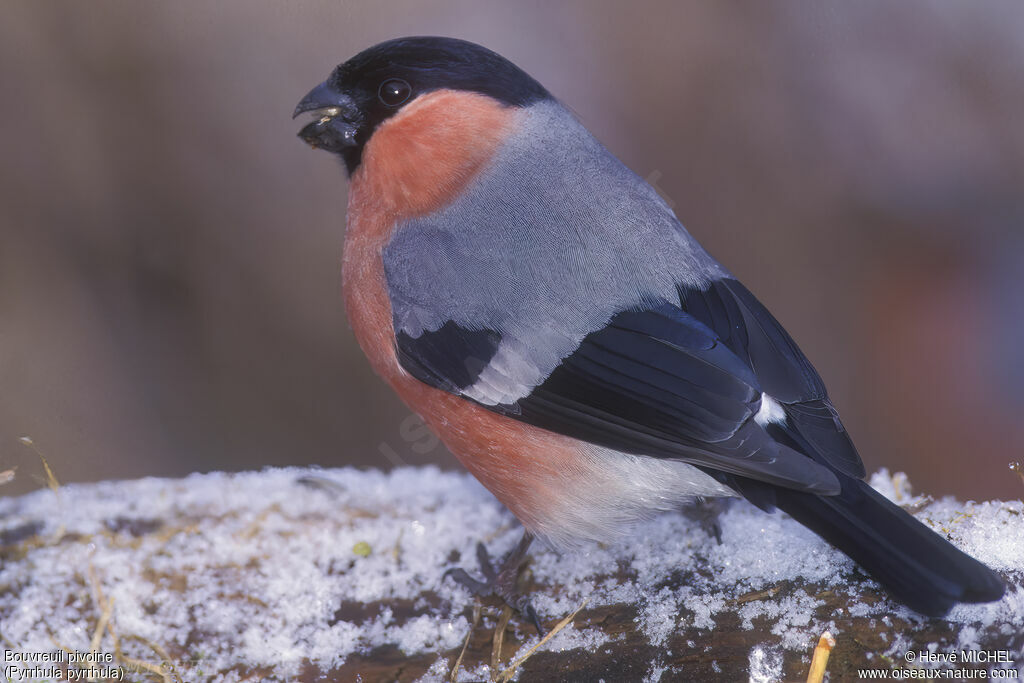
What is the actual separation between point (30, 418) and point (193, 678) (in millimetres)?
793

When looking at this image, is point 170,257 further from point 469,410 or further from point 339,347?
point 469,410

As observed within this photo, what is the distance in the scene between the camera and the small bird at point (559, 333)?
4.88 feet

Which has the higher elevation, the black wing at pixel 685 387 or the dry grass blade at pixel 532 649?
the black wing at pixel 685 387

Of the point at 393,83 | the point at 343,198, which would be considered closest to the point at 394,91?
the point at 393,83

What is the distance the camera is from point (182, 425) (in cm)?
269

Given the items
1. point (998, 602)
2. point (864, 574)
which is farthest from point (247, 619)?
point (998, 602)

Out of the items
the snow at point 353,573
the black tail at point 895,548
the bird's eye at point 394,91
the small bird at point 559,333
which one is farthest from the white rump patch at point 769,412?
the bird's eye at point 394,91

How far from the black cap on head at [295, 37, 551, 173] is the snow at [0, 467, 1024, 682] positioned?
0.83 metres

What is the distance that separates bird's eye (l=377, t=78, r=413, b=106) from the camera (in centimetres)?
179

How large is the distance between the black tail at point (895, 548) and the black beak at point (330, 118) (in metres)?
1.12

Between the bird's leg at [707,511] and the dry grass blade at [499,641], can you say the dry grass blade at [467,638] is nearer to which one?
the dry grass blade at [499,641]

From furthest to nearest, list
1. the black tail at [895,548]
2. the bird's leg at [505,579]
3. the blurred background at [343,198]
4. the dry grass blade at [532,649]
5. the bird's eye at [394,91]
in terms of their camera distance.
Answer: the blurred background at [343,198] → the bird's eye at [394,91] → the bird's leg at [505,579] → the dry grass blade at [532,649] → the black tail at [895,548]

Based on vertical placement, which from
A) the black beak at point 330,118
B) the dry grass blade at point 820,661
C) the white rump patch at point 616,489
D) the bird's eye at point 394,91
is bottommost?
the dry grass blade at point 820,661

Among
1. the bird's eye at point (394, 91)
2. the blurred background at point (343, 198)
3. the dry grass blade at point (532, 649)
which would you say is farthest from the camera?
the blurred background at point (343, 198)
